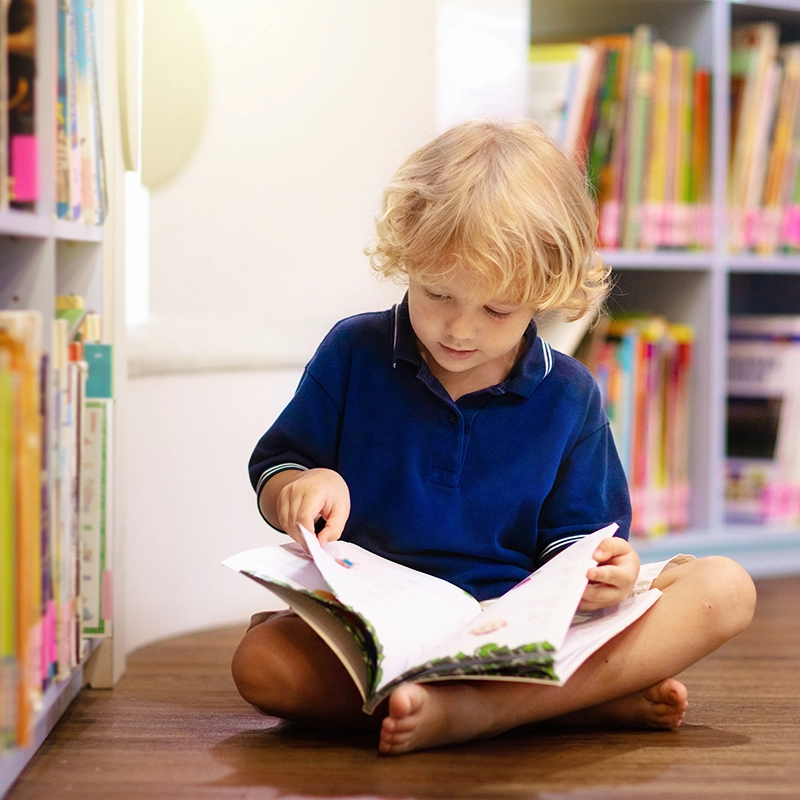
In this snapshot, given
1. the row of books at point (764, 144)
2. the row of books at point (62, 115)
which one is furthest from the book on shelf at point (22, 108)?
the row of books at point (764, 144)

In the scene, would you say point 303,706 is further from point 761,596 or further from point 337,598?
point 761,596

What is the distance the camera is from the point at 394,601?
855mm

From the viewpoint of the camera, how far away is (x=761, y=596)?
1561 mm

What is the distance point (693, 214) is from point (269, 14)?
756 millimetres

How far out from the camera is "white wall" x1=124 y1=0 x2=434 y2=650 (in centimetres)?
129

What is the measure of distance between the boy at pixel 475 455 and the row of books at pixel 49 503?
0.49 feet

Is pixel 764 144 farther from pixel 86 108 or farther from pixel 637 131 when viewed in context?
pixel 86 108

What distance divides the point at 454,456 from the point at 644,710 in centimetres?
28

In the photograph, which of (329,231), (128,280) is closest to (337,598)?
(128,280)

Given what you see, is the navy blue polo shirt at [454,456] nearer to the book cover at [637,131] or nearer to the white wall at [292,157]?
the white wall at [292,157]

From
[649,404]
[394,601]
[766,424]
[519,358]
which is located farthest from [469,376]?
[766,424]

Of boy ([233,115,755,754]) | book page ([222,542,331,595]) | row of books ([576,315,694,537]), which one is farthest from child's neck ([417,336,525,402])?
row of books ([576,315,694,537])

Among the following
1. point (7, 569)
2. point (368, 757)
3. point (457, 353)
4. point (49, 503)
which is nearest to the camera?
point (7, 569)

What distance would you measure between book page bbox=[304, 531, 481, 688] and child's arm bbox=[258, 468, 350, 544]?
0.8 inches
